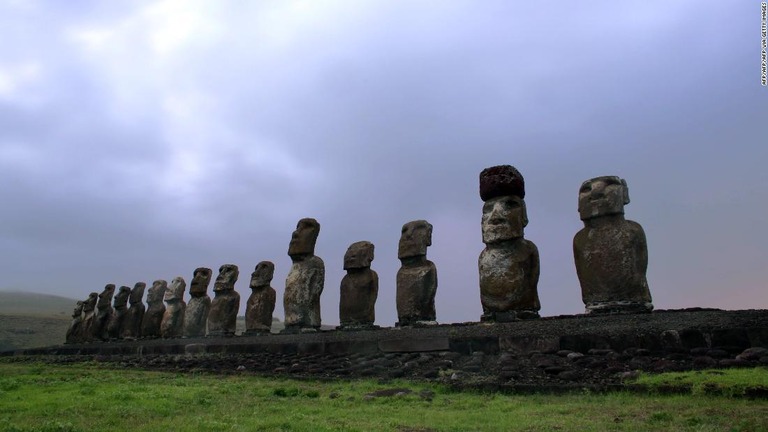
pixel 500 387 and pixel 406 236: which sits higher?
pixel 406 236

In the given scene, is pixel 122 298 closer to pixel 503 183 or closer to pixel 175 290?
pixel 175 290

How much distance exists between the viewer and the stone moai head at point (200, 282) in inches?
886

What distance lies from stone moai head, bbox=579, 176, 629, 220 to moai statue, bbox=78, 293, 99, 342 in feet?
83.2

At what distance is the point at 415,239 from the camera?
14.5 meters

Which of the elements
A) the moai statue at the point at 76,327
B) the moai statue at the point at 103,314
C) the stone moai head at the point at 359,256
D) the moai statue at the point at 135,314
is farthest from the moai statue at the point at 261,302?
the moai statue at the point at 76,327

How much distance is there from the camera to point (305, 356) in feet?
39.7

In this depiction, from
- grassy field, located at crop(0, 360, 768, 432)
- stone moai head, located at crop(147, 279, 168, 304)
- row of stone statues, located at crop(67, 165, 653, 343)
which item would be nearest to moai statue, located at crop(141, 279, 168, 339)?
stone moai head, located at crop(147, 279, 168, 304)

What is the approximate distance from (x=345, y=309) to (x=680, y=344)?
377 inches

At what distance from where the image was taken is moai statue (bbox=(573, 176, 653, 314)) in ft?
33.5

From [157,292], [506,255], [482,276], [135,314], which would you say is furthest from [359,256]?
[135,314]

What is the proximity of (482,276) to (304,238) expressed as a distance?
24.1 feet

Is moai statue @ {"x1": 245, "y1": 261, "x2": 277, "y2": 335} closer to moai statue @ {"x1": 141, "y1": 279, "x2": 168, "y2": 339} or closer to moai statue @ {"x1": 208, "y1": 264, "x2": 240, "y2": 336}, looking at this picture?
moai statue @ {"x1": 208, "y1": 264, "x2": 240, "y2": 336}

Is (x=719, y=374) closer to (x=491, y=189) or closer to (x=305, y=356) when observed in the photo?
(x=491, y=189)

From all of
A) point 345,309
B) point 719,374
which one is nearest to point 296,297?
point 345,309
